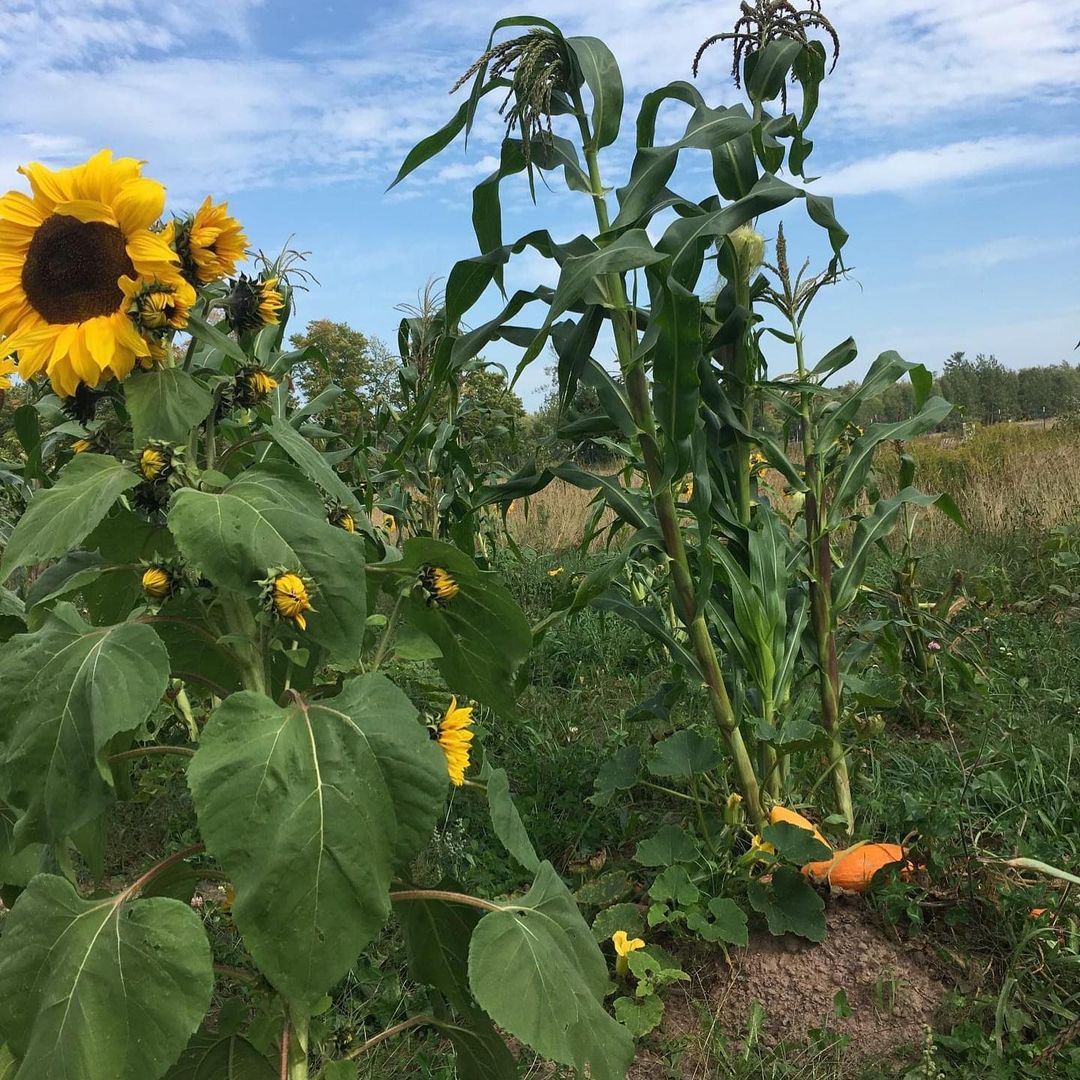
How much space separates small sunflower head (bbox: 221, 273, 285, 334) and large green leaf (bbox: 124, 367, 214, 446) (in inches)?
6.6

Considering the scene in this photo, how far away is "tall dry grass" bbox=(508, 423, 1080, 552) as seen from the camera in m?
7.34

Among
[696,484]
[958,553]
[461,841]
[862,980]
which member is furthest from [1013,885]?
[958,553]

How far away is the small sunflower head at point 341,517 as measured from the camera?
1645 mm

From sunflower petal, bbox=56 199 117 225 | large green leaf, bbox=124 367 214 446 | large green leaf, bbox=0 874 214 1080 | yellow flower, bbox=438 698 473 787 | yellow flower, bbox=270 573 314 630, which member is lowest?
large green leaf, bbox=0 874 214 1080

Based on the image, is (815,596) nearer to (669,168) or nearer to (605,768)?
(605,768)

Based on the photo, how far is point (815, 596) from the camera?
9.48 feet

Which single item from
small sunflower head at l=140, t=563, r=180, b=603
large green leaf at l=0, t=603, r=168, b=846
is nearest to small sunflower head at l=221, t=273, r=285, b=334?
small sunflower head at l=140, t=563, r=180, b=603

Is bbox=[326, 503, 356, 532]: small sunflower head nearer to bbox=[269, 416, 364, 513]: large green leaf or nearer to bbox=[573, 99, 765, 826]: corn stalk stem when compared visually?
bbox=[269, 416, 364, 513]: large green leaf

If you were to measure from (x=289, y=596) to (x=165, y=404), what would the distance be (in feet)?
1.15

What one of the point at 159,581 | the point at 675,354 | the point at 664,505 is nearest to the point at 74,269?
the point at 159,581

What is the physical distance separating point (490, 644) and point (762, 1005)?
1335 mm

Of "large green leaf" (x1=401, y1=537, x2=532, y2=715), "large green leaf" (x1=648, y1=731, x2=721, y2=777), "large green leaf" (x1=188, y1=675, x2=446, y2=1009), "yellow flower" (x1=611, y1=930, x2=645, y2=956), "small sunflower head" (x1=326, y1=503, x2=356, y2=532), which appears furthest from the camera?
"large green leaf" (x1=648, y1=731, x2=721, y2=777)

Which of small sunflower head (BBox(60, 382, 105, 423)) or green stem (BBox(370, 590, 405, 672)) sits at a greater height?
small sunflower head (BBox(60, 382, 105, 423))

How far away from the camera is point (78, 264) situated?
1.37 metres
